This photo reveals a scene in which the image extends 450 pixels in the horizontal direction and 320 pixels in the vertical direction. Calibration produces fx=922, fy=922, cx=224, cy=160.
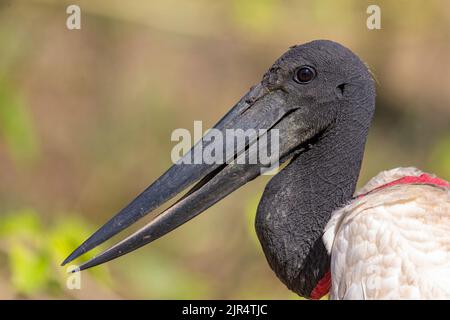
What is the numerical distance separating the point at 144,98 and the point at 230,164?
435 cm

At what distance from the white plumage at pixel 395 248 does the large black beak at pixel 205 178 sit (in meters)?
0.47

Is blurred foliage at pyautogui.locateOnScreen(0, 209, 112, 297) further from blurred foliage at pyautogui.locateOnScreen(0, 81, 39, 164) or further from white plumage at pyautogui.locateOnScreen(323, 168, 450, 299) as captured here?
white plumage at pyautogui.locateOnScreen(323, 168, 450, 299)

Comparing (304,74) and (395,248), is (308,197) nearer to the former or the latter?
(304,74)

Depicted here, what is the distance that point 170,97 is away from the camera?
8086 millimetres

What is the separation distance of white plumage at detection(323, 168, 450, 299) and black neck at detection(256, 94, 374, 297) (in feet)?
0.89

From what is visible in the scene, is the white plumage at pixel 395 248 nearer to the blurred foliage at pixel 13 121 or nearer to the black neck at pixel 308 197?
the black neck at pixel 308 197

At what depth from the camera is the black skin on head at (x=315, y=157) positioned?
12.3ft

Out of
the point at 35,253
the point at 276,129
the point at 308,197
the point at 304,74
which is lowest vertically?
the point at 35,253

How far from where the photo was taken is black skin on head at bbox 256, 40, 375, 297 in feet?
12.3

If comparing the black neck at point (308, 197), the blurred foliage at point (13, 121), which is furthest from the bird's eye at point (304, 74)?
the blurred foliage at point (13, 121)

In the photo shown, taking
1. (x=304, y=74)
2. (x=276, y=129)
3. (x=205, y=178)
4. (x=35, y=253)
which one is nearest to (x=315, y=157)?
(x=276, y=129)

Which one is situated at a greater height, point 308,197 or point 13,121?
point 13,121

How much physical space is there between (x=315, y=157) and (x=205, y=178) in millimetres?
460

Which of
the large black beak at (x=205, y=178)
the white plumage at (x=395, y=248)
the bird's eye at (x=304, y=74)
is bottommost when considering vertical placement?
the white plumage at (x=395, y=248)
